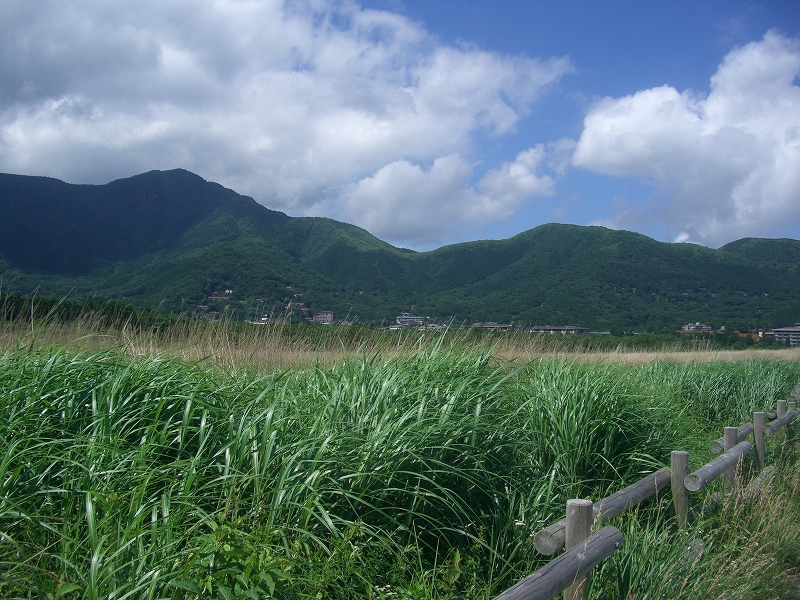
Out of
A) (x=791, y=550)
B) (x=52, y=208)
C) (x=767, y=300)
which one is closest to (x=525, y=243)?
(x=767, y=300)

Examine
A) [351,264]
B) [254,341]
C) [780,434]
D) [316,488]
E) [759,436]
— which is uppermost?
[351,264]

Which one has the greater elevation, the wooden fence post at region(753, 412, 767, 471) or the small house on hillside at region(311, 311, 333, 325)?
the small house on hillside at region(311, 311, 333, 325)

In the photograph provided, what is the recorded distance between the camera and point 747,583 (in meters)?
3.61

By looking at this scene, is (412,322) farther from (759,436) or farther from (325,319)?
(759,436)

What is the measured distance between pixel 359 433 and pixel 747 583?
8.65 feet

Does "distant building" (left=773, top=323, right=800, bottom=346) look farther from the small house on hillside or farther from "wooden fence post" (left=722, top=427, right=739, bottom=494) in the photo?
"wooden fence post" (left=722, top=427, right=739, bottom=494)

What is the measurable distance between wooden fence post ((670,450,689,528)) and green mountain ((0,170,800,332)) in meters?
20.1

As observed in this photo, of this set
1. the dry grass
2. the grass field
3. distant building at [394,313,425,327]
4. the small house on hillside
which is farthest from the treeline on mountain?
distant building at [394,313,425,327]

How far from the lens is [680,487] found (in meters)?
4.22

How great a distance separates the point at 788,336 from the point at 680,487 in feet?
145

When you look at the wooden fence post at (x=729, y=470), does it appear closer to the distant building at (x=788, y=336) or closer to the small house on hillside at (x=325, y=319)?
the small house on hillside at (x=325, y=319)

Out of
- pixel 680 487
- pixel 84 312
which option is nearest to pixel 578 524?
pixel 680 487

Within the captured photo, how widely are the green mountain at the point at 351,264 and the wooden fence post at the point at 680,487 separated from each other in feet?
65.8

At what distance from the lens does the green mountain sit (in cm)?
3528
